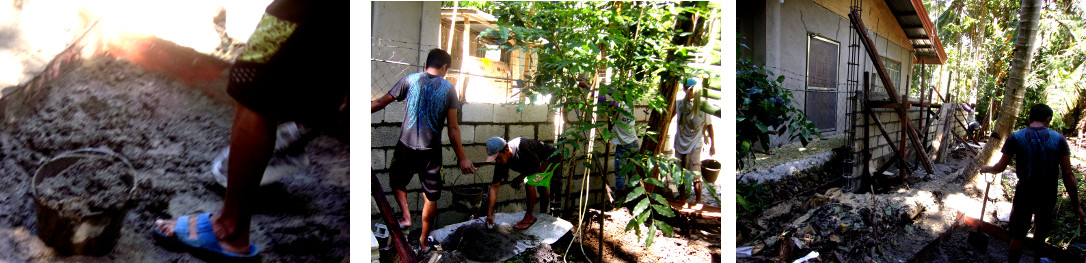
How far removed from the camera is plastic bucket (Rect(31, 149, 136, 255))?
4.79ft

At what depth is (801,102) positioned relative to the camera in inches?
94.7

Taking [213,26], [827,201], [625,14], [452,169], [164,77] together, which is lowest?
[827,201]

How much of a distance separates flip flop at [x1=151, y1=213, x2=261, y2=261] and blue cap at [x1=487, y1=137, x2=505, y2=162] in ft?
3.04

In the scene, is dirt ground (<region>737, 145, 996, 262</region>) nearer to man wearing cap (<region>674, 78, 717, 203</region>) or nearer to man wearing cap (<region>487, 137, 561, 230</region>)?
man wearing cap (<region>674, 78, 717, 203</region>)

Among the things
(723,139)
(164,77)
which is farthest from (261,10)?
(723,139)

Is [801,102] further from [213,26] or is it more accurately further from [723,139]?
[213,26]

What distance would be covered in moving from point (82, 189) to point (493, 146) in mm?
1246

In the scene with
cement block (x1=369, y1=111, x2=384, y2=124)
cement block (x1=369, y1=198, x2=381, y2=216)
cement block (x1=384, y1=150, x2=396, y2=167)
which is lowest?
cement block (x1=369, y1=198, x2=381, y2=216)

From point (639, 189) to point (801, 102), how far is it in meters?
1.10

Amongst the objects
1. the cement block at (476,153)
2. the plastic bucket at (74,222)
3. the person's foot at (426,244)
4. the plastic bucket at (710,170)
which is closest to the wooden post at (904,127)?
the plastic bucket at (710,170)

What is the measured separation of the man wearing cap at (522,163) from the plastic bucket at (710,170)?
1.84ft

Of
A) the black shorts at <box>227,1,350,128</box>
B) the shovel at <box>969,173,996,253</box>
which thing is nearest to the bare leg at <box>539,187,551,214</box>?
the black shorts at <box>227,1,350,128</box>

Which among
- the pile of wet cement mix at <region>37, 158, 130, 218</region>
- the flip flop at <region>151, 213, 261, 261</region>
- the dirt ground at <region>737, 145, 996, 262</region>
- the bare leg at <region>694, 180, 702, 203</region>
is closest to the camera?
the pile of wet cement mix at <region>37, 158, 130, 218</region>

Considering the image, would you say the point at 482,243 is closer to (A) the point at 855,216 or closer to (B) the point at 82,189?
(B) the point at 82,189
